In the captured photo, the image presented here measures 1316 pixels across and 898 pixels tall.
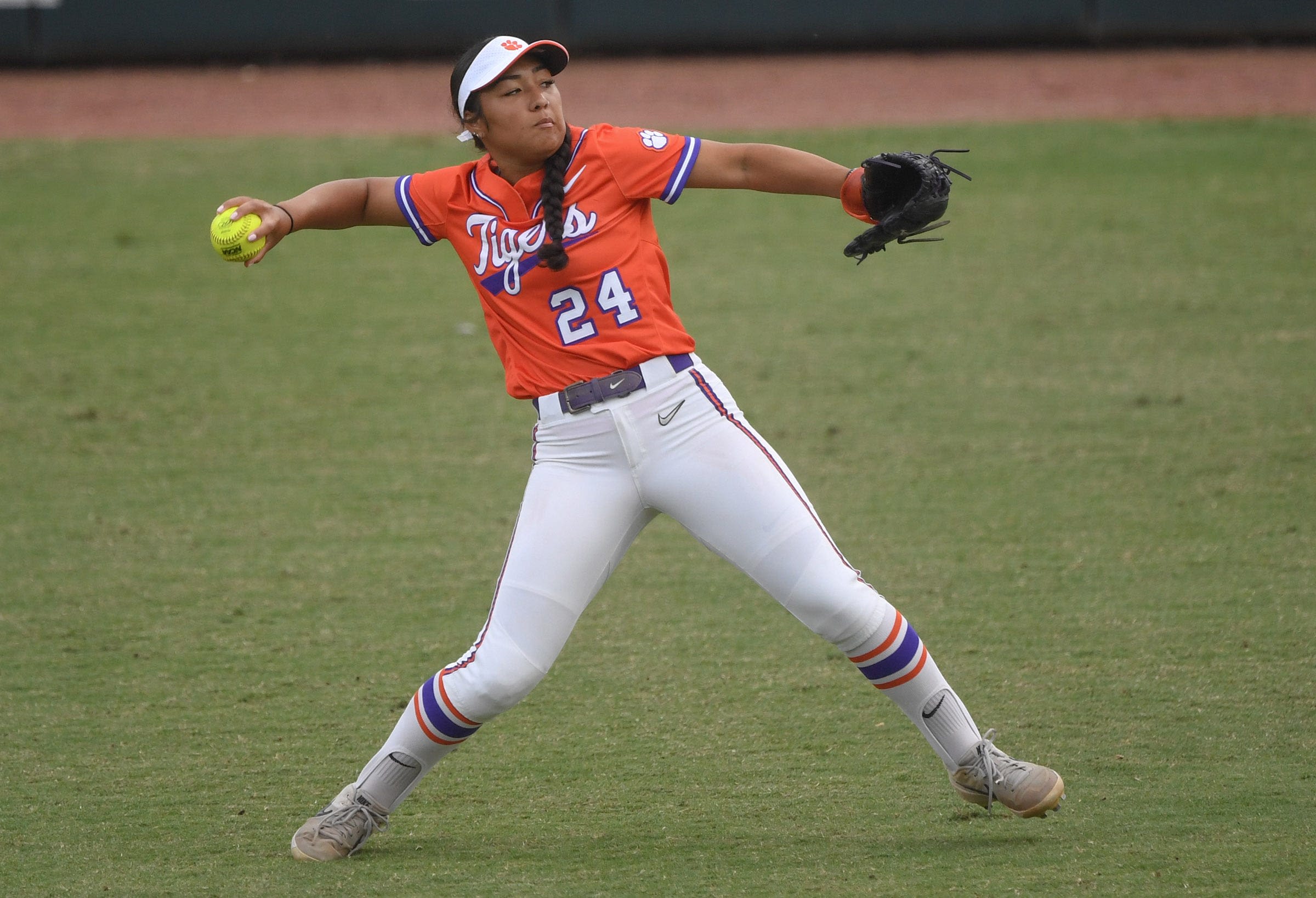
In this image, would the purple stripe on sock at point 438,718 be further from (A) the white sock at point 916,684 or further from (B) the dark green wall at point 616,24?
(B) the dark green wall at point 616,24

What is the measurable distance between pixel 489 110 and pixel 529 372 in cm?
55

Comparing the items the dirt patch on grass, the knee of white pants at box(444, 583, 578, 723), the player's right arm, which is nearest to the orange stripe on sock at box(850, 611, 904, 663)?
the knee of white pants at box(444, 583, 578, 723)

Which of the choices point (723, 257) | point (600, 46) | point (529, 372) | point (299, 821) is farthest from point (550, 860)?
point (600, 46)

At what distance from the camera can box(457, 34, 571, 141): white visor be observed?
9.39ft

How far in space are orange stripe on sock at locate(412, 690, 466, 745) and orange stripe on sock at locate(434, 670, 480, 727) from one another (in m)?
0.06

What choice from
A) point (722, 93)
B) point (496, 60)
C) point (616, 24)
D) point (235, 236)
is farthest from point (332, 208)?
point (616, 24)

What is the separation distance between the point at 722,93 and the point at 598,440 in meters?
10.1

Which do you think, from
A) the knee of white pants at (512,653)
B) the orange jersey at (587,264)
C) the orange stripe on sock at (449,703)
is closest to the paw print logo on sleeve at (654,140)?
the orange jersey at (587,264)

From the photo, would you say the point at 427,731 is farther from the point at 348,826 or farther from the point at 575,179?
the point at 575,179

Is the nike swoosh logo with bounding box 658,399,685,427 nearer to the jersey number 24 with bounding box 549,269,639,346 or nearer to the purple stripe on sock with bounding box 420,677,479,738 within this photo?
the jersey number 24 with bounding box 549,269,639,346

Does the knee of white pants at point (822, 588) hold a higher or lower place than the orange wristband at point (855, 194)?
lower

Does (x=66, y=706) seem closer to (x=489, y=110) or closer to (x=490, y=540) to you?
(x=490, y=540)

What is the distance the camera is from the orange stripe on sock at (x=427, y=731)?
2.90 meters

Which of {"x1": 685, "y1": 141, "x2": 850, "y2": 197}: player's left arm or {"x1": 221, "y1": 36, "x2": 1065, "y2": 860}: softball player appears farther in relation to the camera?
{"x1": 685, "y1": 141, "x2": 850, "y2": 197}: player's left arm
